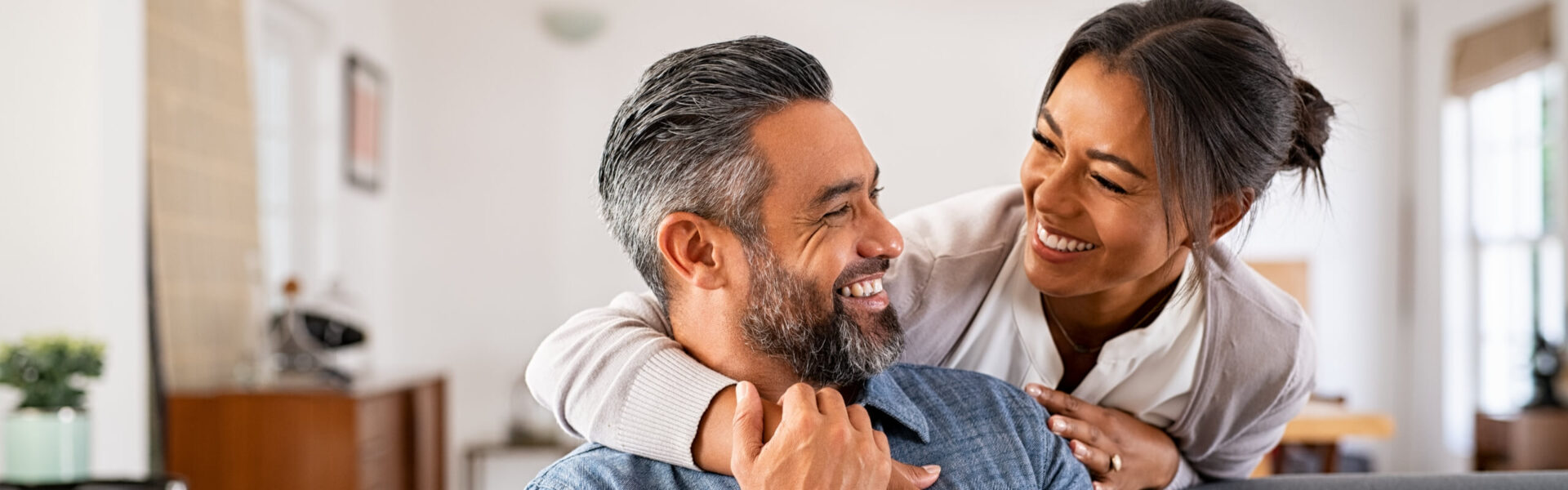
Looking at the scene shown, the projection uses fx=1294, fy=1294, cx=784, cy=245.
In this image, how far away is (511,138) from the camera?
21.3 feet

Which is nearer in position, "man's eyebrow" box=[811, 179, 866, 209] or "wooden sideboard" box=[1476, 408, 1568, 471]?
"man's eyebrow" box=[811, 179, 866, 209]

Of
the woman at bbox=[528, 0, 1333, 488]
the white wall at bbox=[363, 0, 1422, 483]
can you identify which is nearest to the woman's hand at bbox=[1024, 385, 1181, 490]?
the woman at bbox=[528, 0, 1333, 488]

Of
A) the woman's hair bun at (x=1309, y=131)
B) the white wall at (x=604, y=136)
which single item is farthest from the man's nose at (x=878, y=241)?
the white wall at (x=604, y=136)

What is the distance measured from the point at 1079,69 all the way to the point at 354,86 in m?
4.70

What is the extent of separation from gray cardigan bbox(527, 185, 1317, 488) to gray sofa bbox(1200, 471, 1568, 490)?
0.13 ft

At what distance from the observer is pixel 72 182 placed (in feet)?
11.3

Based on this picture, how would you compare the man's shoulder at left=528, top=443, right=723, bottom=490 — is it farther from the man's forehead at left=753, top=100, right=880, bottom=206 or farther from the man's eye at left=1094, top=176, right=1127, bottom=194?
the man's eye at left=1094, top=176, right=1127, bottom=194

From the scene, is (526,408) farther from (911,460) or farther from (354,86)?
(911,460)

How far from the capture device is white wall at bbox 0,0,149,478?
11.0 feet

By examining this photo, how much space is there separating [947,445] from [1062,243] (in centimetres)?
27

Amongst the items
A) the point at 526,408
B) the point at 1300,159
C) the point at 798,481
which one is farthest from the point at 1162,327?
the point at 526,408

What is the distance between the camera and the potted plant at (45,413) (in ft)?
8.82

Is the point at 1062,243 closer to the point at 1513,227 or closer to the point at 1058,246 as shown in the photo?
the point at 1058,246

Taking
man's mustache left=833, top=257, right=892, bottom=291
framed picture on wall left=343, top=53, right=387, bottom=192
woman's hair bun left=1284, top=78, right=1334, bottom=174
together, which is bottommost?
man's mustache left=833, top=257, right=892, bottom=291
